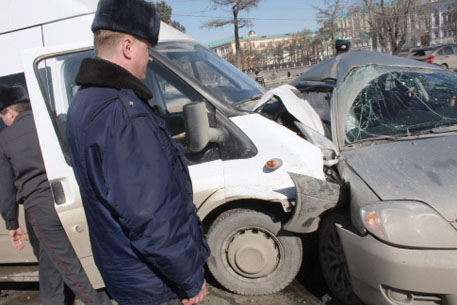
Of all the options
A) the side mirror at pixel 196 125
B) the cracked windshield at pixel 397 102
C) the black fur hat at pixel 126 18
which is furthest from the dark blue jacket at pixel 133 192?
the cracked windshield at pixel 397 102

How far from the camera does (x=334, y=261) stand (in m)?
2.70

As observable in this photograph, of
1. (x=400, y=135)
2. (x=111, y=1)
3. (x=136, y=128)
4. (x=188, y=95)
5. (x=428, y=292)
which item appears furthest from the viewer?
(x=400, y=135)

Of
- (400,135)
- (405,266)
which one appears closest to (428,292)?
(405,266)

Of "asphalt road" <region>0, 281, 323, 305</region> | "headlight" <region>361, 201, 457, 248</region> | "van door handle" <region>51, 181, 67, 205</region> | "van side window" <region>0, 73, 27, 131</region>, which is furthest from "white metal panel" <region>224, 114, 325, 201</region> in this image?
"van side window" <region>0, 73, 27, 131</region>

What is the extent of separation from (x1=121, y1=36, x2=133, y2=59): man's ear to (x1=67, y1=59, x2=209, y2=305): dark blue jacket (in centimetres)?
10

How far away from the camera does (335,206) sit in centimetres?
248

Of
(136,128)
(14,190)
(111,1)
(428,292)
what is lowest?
(428,292)

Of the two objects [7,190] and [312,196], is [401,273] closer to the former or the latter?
[312,196]

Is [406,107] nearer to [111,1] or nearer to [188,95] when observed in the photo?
[188,95]

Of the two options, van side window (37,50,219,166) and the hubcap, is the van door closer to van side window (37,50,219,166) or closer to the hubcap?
van side window (37,50,219,166)

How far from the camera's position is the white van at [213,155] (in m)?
2.57

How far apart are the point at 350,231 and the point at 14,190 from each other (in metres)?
2.52

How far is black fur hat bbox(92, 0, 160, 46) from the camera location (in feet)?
4.44

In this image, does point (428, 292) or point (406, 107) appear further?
point (406, 107)
